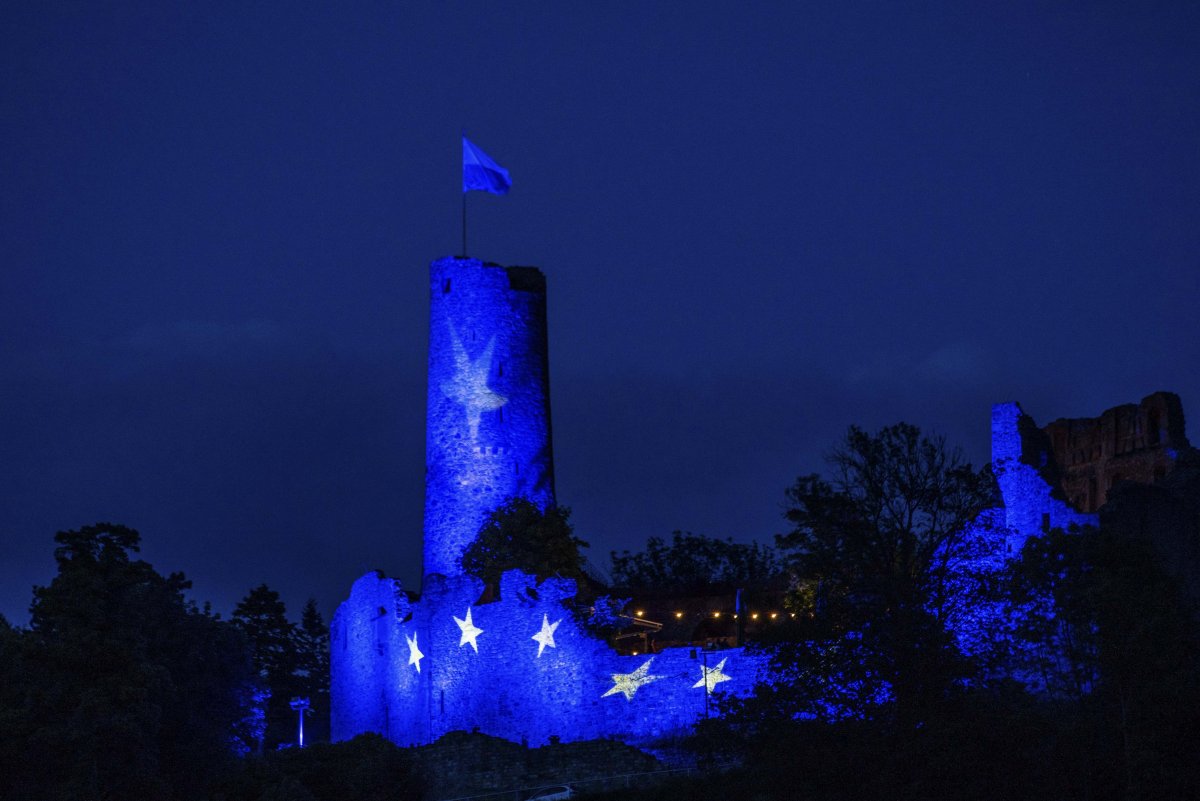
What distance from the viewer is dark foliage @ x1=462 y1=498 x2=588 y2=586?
58156 mm

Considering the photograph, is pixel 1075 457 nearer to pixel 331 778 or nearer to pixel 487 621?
pixel 487 621

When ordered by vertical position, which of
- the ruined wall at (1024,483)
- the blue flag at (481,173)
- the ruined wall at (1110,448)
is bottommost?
the ruined wall at (1024,483)

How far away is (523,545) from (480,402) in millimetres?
4795

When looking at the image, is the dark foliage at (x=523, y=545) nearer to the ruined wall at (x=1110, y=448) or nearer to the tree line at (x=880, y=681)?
the tree line at (x=880, y=681)

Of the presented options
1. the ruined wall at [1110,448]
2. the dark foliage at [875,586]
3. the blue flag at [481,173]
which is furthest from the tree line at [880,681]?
the blue flag at [481,173]

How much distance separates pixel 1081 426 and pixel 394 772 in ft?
88.2

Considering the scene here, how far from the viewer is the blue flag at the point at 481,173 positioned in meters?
65.6

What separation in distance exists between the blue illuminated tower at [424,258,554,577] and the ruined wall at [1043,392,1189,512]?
15064mm

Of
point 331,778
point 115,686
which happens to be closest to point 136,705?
point 115,686

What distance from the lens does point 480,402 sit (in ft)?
200

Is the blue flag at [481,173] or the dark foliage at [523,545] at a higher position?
the blue flag at [481,173]

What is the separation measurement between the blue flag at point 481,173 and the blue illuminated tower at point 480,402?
421cm

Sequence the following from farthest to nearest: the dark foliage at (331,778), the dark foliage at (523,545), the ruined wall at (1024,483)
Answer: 1. the dark foliage at (523,545)
2. the dark foliage at (331,778)
3. the ruined wall at (1024,483)

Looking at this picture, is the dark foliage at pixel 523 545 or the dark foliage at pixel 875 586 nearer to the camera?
the dark foliage at pixel 875 586
